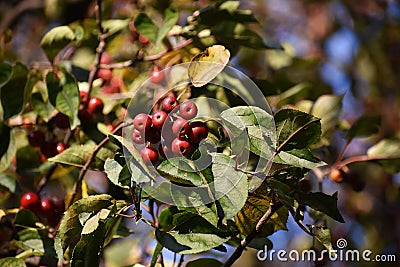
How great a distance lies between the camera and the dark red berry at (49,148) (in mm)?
1048

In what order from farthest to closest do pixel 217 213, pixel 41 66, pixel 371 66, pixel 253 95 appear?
pixel 371 66 → pixel 41 66 → pixel 253 95 → pixel 217 213

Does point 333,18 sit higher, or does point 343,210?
point 333,18

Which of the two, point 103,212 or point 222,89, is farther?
point 222,89

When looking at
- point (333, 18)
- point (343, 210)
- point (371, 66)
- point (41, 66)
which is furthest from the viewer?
point (333, 18)

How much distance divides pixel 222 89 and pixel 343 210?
5.94 feet

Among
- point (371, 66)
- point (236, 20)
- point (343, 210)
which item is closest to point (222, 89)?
point (236, 20)

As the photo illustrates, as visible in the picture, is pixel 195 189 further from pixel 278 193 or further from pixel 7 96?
pixel 7 96

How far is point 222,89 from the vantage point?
3.29 ft

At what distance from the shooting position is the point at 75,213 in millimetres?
767

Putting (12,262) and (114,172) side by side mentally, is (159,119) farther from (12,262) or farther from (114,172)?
(12,262)

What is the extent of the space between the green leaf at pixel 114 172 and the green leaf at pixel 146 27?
0.37 metres

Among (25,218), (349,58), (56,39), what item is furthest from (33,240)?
(349,58)

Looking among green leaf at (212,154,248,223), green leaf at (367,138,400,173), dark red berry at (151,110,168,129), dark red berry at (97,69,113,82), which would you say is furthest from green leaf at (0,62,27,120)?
green leaf at (367,138,400,173)

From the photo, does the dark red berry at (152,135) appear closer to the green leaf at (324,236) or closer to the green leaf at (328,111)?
the green leaf at (324,236)
